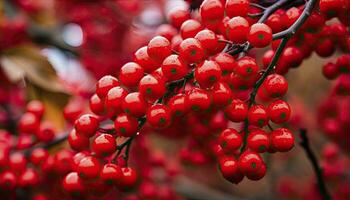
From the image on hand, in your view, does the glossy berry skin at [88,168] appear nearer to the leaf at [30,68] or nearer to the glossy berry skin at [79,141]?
the glossy berry skin at [79,141]

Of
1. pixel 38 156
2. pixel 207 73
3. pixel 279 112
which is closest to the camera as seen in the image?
pixel 207 73

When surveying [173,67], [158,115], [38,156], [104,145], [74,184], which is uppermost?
[173,67]

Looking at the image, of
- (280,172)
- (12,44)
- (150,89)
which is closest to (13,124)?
(12,44)

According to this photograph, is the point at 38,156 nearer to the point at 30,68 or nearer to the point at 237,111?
the point at 30,68

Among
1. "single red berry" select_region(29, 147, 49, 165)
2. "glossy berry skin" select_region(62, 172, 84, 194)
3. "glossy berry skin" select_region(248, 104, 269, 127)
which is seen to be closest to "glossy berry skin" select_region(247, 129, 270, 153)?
"glossy berry skin" select_region(248, 104, 269, 127)

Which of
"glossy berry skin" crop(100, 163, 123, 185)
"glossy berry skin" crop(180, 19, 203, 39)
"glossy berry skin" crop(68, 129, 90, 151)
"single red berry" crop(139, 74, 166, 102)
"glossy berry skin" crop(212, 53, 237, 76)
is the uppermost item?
"glossy berry skin" crop(180, 19, 203, 39)

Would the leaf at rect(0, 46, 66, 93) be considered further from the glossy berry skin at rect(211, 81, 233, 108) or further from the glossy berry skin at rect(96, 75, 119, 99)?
the glossy berry skin at rect(211, 81, 233, 108)

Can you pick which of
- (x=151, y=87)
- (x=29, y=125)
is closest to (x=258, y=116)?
(x=151, y=87)
